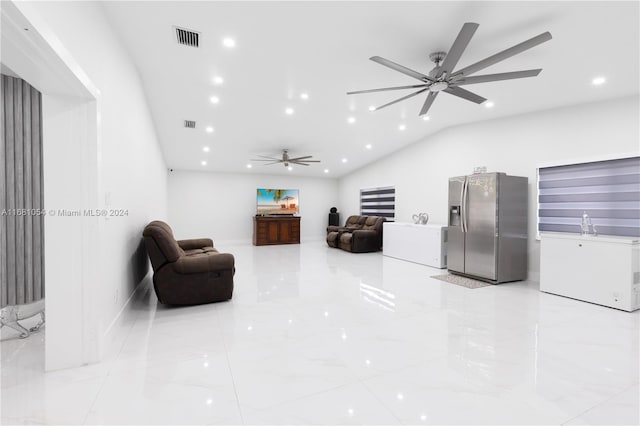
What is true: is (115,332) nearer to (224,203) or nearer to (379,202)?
(224,203)

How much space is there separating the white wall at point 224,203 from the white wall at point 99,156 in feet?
19.0

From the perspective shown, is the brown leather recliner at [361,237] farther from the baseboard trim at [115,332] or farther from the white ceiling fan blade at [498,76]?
the baseboard trim at [115,332]

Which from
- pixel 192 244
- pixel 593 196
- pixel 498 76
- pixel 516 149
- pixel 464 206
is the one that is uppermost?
pixel 498 76

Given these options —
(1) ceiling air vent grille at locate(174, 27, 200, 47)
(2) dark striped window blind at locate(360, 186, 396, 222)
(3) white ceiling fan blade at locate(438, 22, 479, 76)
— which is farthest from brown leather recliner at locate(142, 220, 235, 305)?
(2) dark striped window blind at locate(360, 186, 396, 222)

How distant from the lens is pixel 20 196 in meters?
2.67

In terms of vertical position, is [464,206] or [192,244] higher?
[464,206]

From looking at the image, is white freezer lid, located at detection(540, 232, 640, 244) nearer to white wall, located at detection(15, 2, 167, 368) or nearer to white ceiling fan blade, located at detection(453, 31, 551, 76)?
white ceiling fan blade, located at detection(453, 31, 551, 76)

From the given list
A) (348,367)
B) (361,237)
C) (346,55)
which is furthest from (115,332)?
(361,237)

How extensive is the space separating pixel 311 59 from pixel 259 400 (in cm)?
339

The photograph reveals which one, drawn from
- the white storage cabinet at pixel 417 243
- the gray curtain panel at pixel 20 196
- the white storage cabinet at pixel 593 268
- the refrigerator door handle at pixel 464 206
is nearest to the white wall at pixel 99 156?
the gray curtain panel at pixel 20 196

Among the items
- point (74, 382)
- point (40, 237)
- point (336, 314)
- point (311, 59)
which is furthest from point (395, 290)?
point (40, 237)

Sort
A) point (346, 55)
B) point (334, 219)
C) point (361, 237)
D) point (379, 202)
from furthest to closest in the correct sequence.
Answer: point (334, 219) → point (379, 202) → point (361, 237) → point (346, 55)

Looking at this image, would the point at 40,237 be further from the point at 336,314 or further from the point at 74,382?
the point at 336,314

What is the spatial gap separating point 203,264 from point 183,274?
→ 23cm
